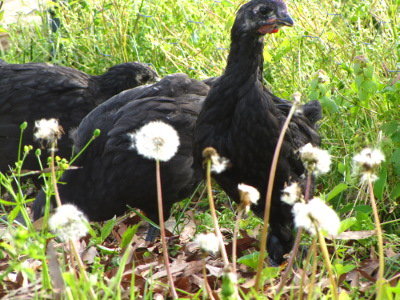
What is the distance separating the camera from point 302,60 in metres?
4.73

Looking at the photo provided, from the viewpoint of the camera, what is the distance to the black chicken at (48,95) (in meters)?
4.73

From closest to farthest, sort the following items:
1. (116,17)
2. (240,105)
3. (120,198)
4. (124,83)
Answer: (240,105) < (120,198) < (124,83) < (116,17)

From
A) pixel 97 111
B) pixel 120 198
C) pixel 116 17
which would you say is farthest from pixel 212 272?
pixel 116 17

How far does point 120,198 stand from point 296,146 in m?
1.19

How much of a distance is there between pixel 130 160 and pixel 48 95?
112cm

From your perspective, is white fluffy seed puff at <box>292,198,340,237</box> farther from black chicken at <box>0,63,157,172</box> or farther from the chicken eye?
black chicken at <box>0,63,157,172</box>

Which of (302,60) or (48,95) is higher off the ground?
(302,60)

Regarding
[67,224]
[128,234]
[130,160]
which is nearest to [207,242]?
[67,224]

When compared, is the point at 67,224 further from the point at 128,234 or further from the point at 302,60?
the point at 302,60

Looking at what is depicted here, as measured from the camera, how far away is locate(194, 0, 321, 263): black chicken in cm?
321

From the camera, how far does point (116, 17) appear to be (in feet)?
18.6

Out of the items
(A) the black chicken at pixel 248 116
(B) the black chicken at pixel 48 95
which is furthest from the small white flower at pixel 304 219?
(B) the black chicken at pixel 48 95

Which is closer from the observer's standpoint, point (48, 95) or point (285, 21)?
point (285, 21)

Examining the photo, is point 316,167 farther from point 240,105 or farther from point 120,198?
point 120,198
